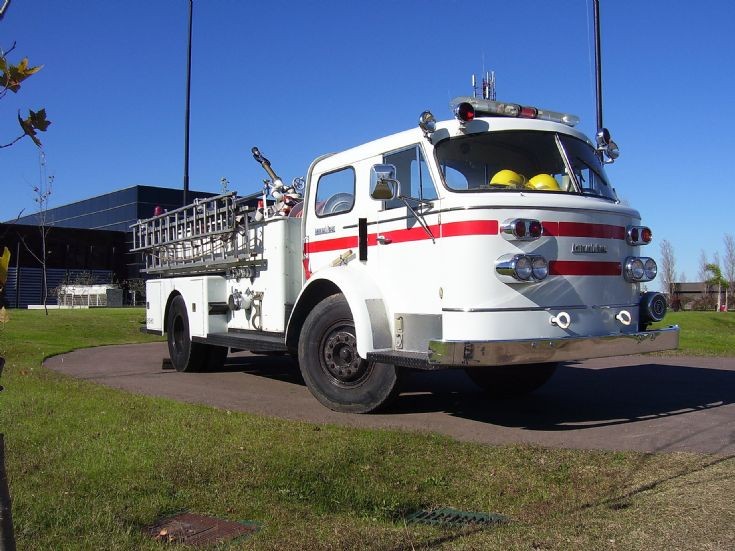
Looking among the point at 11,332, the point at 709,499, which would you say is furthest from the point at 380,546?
the point at 11,332

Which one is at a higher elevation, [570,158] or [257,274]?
[570,158]

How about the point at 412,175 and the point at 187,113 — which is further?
the point at 187,113

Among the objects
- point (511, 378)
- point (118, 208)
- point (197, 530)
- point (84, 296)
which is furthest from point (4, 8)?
point (118, 208)

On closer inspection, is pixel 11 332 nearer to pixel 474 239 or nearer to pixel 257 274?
pixel 257 274

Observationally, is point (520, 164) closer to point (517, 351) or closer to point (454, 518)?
point (517, 351)

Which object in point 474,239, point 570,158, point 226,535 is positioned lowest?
point 226,535

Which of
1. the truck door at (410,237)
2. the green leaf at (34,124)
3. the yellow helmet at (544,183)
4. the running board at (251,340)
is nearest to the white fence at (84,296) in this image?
the running board at (251,340)

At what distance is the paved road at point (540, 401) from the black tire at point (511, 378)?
165mm

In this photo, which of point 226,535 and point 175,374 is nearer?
point 226,535

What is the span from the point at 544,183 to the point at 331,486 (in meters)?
3.57

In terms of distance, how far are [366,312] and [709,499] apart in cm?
330

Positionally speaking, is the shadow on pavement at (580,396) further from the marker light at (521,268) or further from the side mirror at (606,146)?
the side mirror at (606,146)

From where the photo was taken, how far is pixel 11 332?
55.3 ft

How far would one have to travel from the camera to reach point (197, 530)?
3.77 m
